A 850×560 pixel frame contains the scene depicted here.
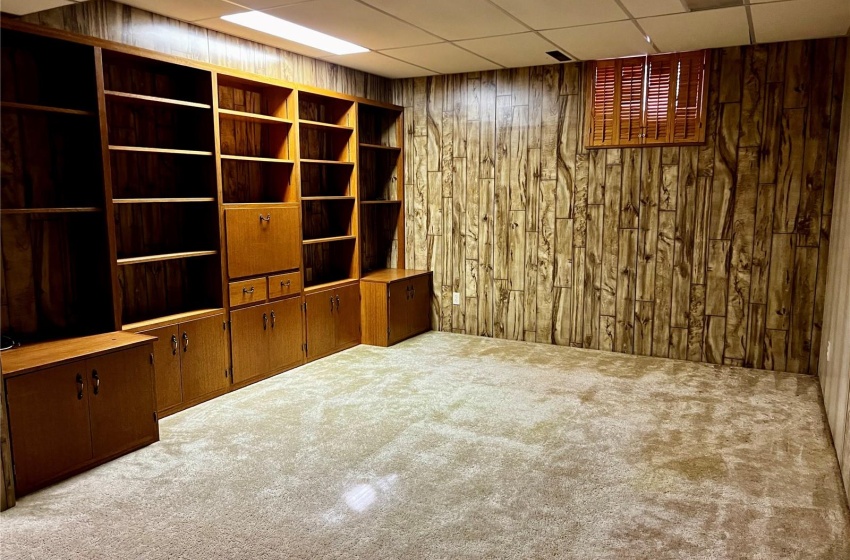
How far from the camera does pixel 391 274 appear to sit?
5.85m

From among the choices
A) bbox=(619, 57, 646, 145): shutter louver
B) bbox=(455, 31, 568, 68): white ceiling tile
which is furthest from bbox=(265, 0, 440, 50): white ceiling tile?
bbox=(619, 57, 646, 145): shutter louver

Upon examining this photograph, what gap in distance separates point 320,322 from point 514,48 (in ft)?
8.92

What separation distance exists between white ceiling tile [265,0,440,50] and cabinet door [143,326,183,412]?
6.93ft

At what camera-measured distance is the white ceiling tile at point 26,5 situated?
2.81 meters

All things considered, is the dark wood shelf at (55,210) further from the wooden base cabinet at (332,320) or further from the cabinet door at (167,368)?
the wooden base cabinet at (332,320)

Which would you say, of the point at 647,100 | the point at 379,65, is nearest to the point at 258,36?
the point at 379,65

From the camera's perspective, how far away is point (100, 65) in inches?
133

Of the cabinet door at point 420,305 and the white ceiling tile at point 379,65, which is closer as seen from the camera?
the white ceiling tile at point 379,65

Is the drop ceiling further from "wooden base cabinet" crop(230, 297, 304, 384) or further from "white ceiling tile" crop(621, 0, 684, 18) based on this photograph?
"wooden base cabinet" crop(230, 297, 304, 384)

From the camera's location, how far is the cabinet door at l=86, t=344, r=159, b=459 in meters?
3.12

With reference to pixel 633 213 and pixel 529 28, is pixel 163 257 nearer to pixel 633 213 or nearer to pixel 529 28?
pixel 529 28

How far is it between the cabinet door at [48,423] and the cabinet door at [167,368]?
656mm

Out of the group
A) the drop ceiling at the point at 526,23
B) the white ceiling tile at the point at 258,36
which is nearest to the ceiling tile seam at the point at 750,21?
the drop ceiling at the point at 526,23

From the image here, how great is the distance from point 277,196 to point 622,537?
3.62m
